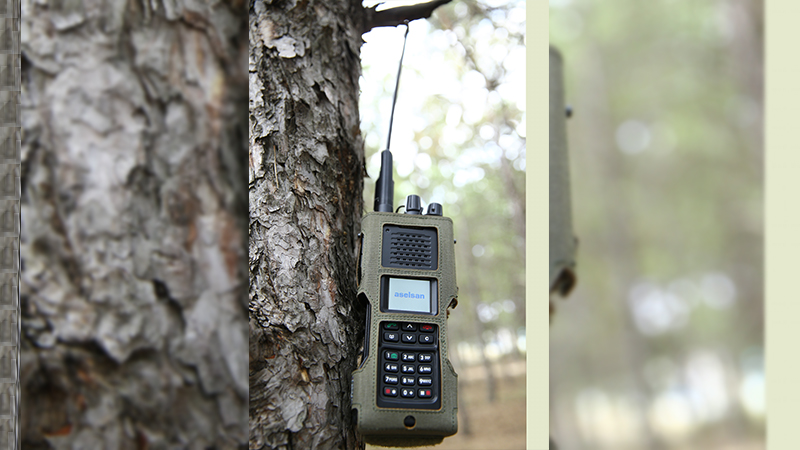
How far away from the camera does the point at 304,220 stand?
0.58 metres

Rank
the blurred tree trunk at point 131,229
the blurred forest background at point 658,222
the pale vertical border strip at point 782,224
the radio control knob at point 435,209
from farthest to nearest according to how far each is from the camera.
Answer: the blurred forest background at point 658,222 < the pale vertical border strip at point 782,224 < the radio control knob at point 435,209 < the blurred tree trunk at point 131,229

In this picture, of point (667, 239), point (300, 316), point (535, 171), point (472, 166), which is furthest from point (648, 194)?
point (300, 316)

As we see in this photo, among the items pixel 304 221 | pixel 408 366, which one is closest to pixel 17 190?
pixel 304 221

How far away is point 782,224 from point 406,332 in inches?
36.1

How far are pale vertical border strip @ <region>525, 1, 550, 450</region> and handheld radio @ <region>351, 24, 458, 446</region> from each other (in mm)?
113

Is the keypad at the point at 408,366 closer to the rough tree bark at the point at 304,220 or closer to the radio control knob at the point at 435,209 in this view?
the rough tree bark at the point at 304,220

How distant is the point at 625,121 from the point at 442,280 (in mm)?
3563

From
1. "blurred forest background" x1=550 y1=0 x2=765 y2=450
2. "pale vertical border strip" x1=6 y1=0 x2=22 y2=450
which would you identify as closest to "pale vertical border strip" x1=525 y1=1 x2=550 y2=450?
"pale vertical border strip" x1=6 y1=0 x2=22 y2=450

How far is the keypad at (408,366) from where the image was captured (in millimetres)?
→ 537

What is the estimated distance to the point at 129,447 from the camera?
27 centimetres

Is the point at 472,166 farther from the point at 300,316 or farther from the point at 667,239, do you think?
the point at 300,316

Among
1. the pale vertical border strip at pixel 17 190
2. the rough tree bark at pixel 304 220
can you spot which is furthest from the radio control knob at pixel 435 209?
the pale vertical border strip at pixel 17 190

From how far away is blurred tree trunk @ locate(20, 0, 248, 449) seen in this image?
0.26m

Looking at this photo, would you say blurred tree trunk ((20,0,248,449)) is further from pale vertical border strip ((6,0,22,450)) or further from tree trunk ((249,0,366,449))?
tree trunk ((249,0,366,449))
